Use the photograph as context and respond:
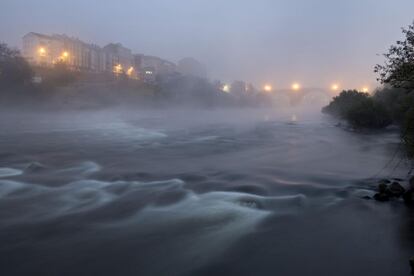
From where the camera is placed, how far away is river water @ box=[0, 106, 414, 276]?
1049 centimetres

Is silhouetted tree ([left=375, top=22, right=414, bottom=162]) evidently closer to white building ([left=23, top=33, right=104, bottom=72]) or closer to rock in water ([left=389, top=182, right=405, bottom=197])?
rock in water ([left=389, top=182, right=405, bottom=197])

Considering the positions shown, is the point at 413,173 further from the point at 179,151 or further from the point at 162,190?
the point at 179,151

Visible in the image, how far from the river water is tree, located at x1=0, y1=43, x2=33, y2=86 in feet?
182

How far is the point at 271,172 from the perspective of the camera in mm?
22656

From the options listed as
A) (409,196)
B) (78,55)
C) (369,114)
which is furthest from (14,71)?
(409,196)

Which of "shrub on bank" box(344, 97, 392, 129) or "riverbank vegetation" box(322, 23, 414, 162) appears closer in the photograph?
"riverbank vegetation" box(322, 23, 414, 162)

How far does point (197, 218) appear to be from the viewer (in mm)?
14000

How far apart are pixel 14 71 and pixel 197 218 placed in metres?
73.1

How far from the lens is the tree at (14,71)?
247 feet

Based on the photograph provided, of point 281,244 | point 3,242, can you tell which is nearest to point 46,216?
point 3,242

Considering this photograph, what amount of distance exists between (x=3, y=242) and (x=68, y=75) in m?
82.3

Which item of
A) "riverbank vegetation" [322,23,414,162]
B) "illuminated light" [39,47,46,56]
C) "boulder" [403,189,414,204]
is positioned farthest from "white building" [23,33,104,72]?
"boulder" [403,189,414,204]

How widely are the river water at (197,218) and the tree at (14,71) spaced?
55.5 metres

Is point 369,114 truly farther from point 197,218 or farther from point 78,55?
point 78,55
